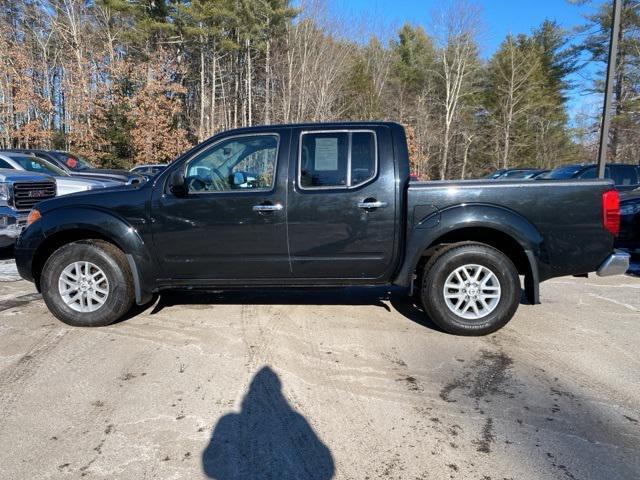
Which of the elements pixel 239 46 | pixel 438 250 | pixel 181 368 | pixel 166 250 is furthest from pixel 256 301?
pixel 239 46

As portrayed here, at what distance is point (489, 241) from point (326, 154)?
1.86 metres

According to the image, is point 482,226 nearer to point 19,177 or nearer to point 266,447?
point 266,447

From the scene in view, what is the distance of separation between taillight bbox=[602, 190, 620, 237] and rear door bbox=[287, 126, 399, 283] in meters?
1.88

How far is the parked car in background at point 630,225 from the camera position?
282 inches

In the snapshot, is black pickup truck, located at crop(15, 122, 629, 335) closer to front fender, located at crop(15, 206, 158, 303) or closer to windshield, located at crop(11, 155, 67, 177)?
front fender, located at crop(15, 206, 158, 303)

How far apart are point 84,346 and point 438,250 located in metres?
3.46

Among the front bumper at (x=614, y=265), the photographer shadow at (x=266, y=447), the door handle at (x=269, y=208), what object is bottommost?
the photographer shadow at (x=266, y=447)

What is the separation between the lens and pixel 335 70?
98.5ft

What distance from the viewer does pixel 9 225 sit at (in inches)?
302

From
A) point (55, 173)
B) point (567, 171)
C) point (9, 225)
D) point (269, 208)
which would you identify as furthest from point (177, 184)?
point (567, 171)

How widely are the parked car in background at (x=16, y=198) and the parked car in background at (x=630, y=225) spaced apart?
10020mm

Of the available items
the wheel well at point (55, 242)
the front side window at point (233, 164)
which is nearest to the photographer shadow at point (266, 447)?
the front side window at point (233, 164)

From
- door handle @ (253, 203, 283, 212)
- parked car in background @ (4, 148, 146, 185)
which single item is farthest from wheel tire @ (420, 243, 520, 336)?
parked car in background @ (4, 148, 146, 185)

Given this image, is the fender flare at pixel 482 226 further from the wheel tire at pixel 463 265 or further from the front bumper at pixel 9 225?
the front bumper at pixel 9 225
